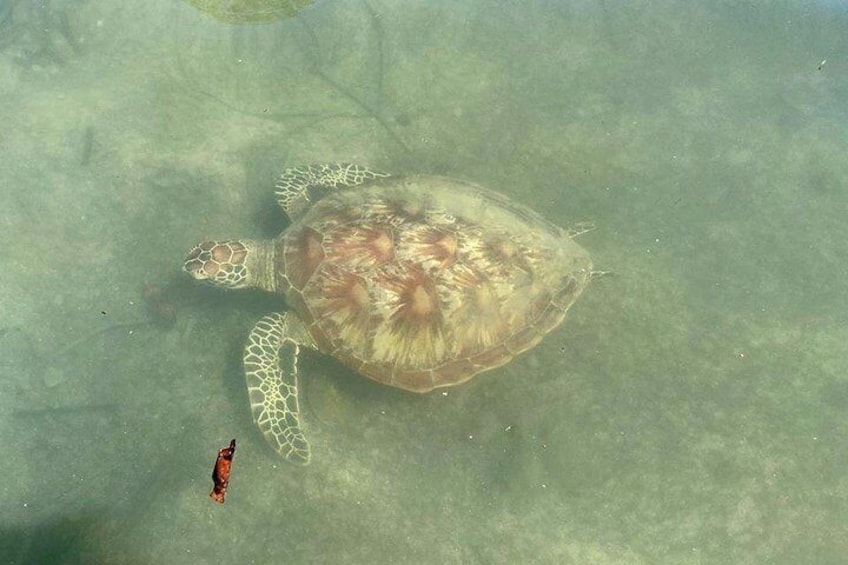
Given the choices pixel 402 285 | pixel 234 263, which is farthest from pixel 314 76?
pixel 402 285

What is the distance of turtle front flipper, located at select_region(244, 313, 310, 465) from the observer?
4.04m

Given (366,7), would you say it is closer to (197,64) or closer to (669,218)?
(197,64)

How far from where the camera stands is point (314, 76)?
566cm

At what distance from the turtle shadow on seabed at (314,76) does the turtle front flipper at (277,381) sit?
2159mm

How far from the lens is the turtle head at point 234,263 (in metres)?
4.52

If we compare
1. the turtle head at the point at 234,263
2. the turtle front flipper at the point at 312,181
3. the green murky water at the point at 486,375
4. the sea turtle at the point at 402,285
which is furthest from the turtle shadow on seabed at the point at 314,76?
the turtle head at the point at 234,263

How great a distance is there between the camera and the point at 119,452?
411 centimetres

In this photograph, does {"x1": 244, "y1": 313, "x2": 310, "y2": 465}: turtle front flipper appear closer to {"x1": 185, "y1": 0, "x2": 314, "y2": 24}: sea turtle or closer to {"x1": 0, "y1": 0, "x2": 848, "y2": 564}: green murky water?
{"x1": 0, "y1": 0, "x2": 848, "y2": 564}: green murky water

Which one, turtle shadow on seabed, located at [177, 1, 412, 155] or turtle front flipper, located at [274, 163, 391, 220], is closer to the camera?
turtle front flipper, located at [274, 163, 391, 220]

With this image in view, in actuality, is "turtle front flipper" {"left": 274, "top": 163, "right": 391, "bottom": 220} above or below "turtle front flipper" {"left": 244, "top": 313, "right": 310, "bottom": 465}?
above

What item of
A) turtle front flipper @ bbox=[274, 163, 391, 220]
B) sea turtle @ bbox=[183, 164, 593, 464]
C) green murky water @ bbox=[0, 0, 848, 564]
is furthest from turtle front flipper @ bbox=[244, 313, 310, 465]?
turtle front flipper @ bbox=[274, 163, 391, 220]

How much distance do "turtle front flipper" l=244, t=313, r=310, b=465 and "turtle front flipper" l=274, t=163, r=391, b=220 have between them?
3.66ft

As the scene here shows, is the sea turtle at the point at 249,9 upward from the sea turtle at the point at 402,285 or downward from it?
upward

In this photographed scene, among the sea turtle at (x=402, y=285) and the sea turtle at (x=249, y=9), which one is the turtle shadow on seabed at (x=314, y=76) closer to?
the sea turtle at (x=249, y=9)
